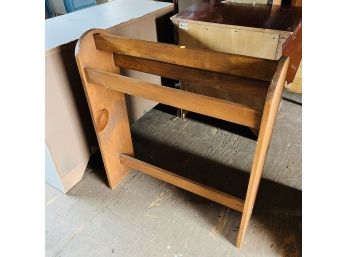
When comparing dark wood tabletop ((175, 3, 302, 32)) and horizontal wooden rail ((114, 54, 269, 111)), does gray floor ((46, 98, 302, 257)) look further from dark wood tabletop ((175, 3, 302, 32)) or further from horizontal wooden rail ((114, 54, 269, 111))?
dark wood tabletop ((175, 3, 302, 32))

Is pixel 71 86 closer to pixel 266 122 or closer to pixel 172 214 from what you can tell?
pixel 172 214

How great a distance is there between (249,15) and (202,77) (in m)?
0.85

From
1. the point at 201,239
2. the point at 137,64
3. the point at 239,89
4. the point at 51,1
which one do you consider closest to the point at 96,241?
the point at 201,239

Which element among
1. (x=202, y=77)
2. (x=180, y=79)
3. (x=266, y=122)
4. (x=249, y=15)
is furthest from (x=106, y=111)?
(x=249, y=15)

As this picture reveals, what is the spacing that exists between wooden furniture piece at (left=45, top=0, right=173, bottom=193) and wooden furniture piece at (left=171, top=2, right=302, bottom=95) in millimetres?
280

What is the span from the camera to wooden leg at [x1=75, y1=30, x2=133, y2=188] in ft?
3.70

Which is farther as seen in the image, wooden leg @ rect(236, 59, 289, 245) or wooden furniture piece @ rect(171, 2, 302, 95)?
wooden furniture piece @ rect(171, 2, 302, 95)

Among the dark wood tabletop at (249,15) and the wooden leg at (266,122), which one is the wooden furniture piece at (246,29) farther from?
the wooden leg at (266,122)

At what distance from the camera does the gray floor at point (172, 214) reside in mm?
1270

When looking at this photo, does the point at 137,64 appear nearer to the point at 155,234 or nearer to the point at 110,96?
the point at 110,96

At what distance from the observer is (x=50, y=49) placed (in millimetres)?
1192

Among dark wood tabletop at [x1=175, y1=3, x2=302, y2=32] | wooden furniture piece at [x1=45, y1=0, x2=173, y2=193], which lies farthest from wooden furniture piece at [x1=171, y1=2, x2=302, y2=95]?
wooden furniture piece at [x1=45, y1=0, x2=173, y2=193]

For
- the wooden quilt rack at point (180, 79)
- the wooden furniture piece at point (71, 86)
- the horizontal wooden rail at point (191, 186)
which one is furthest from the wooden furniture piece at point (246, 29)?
the horizontal wooden rail at point (191, 186)

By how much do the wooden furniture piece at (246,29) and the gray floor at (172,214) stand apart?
1.78ft
